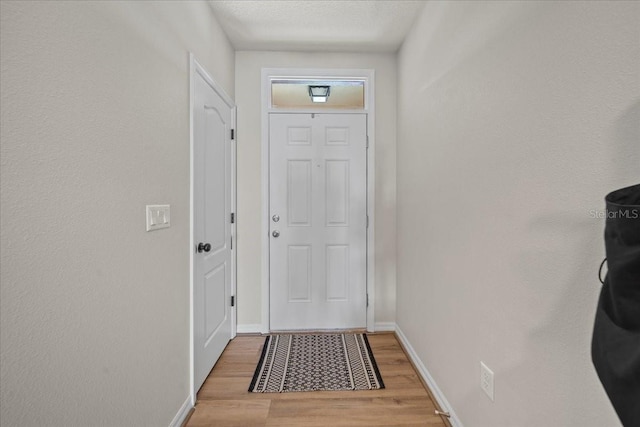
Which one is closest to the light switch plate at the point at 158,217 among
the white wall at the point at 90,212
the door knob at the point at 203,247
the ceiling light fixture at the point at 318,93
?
the white wall at the point at 90,212

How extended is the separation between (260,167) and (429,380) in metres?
2.16

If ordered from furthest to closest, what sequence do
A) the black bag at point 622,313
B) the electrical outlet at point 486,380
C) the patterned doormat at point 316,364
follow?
1. the patterned doormat at point 316,364
2. the electrical outlet at point 486,380
3. the black bag at point 622,313

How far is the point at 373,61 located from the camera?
122 inches

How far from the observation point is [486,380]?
1449 millimetres

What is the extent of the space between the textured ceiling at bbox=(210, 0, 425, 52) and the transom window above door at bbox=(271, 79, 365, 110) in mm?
287

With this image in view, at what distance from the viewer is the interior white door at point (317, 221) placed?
3.09 metres

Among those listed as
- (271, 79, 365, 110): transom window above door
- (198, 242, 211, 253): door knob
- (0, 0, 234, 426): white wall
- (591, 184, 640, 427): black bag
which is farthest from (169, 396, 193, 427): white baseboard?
(271, 79, 365, 110): transom window above door

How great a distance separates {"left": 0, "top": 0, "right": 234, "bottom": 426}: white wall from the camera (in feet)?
2.79

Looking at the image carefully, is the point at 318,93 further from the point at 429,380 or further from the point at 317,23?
the point at 429,380

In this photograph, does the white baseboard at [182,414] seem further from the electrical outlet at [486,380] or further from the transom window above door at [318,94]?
the transom window above door at [318,94]

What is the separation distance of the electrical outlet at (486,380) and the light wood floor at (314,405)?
529 millimetres

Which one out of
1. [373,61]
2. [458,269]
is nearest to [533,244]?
[458,269]

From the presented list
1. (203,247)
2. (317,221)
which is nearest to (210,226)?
(203,247)

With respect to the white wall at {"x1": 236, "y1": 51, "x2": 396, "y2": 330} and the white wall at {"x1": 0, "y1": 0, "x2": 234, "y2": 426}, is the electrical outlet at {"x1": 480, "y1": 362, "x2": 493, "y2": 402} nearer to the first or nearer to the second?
the white wall at {"x1": 0, "y1": 0, "x2": 234, "y2": 426}
